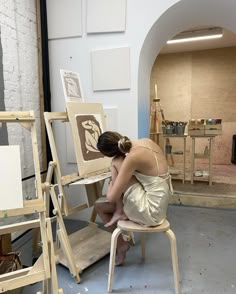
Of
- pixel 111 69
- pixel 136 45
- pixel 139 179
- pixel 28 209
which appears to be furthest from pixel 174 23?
pixel 28 209

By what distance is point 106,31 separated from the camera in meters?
2.82

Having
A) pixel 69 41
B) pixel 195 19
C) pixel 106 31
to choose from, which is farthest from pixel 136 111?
pixel 195 19

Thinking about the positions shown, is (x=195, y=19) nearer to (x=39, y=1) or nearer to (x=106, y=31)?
(x=106, y=31)

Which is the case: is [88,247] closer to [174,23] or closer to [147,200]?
[147,200]

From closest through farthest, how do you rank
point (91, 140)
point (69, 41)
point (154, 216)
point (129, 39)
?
point (154, 216) < point (91, 140) < point (129, 39) < point (69, 41)

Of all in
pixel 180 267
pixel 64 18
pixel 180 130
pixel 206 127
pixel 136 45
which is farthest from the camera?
pixel 180 130

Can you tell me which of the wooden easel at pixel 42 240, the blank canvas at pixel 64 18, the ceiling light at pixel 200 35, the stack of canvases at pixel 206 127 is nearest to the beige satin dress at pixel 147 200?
the wooden easel at pixel 42 240

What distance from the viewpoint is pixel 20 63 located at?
8.71 feet

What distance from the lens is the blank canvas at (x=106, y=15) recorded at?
2.76 meters

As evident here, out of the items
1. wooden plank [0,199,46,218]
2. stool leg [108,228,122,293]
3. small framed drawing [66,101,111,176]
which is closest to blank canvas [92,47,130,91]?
small framed drawing [66,101,111,176]

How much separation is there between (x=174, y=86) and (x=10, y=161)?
538 centimetres

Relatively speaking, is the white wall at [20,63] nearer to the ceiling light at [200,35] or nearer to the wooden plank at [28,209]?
the wooden plank at [28,209]

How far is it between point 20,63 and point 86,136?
1.14 m

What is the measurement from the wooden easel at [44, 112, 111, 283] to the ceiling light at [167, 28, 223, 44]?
11.9 feet
